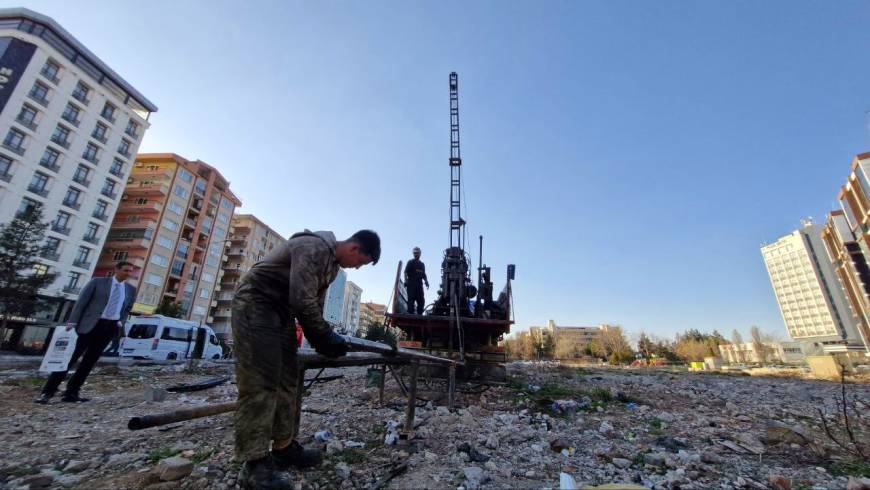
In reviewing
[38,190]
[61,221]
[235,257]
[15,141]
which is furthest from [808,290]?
[15,141]

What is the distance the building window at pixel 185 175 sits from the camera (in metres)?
39.3

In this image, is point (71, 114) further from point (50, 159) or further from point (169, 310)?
point (169, 310)

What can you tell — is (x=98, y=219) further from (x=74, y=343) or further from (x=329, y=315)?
(x=329, y=315)

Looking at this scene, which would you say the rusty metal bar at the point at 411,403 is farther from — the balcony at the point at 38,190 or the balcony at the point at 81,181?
the balcony at the point at 81,181

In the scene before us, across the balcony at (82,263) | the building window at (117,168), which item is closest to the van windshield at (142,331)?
the balcony at (82,263)

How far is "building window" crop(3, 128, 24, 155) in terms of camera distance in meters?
26.3

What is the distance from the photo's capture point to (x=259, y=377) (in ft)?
7.18

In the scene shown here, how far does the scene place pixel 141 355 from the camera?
14.6 m

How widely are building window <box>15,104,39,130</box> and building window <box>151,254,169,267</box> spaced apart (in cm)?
1359

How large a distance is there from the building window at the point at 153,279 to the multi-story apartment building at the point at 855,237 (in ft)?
227

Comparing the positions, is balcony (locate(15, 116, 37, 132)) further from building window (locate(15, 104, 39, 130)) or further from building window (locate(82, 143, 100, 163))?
building window (locate(82, 143, 100, 163))

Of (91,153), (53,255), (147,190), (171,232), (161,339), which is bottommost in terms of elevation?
(161,339)

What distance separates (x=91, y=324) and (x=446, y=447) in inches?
195

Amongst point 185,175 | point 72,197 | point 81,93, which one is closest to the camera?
point 72,197
